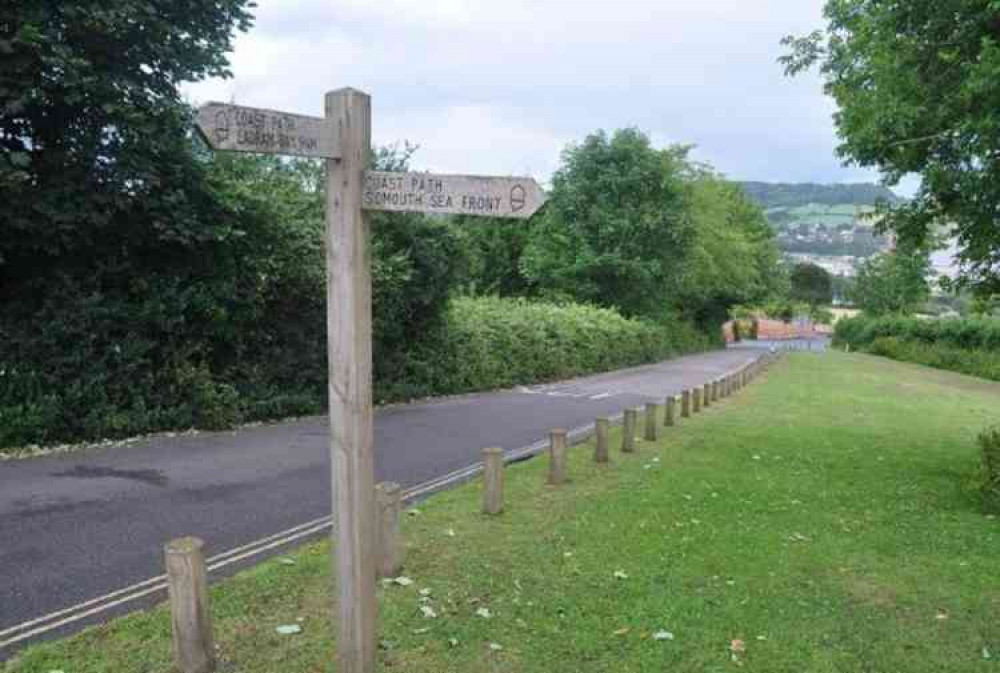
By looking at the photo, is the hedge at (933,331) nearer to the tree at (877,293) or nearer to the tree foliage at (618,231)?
the tree at (877,293)

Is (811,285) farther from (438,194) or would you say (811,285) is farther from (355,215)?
(355,215)

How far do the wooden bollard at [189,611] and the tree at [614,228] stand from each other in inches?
1258

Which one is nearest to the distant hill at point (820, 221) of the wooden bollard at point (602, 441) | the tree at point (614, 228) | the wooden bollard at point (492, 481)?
the tree at point (614, 228)

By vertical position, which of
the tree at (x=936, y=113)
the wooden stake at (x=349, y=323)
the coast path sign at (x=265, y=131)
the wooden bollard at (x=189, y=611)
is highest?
the tree at (x=936, y=113)

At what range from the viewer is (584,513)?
6.77 metres

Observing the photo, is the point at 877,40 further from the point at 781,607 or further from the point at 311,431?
the point at 311,431

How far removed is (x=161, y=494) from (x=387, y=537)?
3140 millimetres

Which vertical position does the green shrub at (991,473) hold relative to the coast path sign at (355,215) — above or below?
below

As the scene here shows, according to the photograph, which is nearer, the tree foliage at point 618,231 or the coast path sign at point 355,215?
the coast path sign at point 355,215

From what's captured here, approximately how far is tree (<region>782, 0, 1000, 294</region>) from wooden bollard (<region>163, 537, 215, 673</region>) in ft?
21.8

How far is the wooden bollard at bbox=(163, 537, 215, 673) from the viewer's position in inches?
144

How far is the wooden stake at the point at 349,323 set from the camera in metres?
3.29

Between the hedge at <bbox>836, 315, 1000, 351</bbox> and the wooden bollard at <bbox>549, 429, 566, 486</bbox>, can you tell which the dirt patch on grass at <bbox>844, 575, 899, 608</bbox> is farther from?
the hedge at <bbox>836, 315, 1000, 351</bbox>

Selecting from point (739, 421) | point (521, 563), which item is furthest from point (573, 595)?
point (739, 421)
